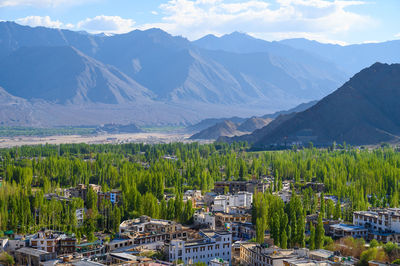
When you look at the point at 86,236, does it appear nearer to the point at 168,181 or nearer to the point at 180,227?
the point at 180,227

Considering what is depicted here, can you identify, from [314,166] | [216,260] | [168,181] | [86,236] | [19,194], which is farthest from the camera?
[314,166]

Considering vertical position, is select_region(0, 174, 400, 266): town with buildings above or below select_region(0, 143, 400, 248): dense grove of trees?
below

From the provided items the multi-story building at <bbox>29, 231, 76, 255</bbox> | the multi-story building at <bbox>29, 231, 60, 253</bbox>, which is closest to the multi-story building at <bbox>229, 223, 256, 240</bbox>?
the multi-story building at <bbox>29, 231, 76, 255</bbox>

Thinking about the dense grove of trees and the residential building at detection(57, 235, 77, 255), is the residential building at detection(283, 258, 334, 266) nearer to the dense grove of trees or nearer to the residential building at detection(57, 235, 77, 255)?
the dense grove of trees

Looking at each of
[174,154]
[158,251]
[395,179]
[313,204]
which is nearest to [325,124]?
[174,154]

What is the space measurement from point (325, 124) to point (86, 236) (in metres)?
122

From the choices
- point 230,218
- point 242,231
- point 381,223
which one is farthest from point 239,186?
point 381,223

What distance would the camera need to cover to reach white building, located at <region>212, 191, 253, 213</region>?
77.1 meters

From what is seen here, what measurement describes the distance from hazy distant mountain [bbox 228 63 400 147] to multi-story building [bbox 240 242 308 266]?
111 metres

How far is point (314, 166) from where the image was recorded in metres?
112

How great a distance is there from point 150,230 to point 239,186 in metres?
34.6

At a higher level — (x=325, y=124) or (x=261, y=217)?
(x=325, y=124)

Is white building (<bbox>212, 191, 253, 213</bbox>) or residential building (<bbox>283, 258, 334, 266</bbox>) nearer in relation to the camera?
residential building (<bbox>283, 258, 334, 266</bbox>)

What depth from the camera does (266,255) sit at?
52969 mm
